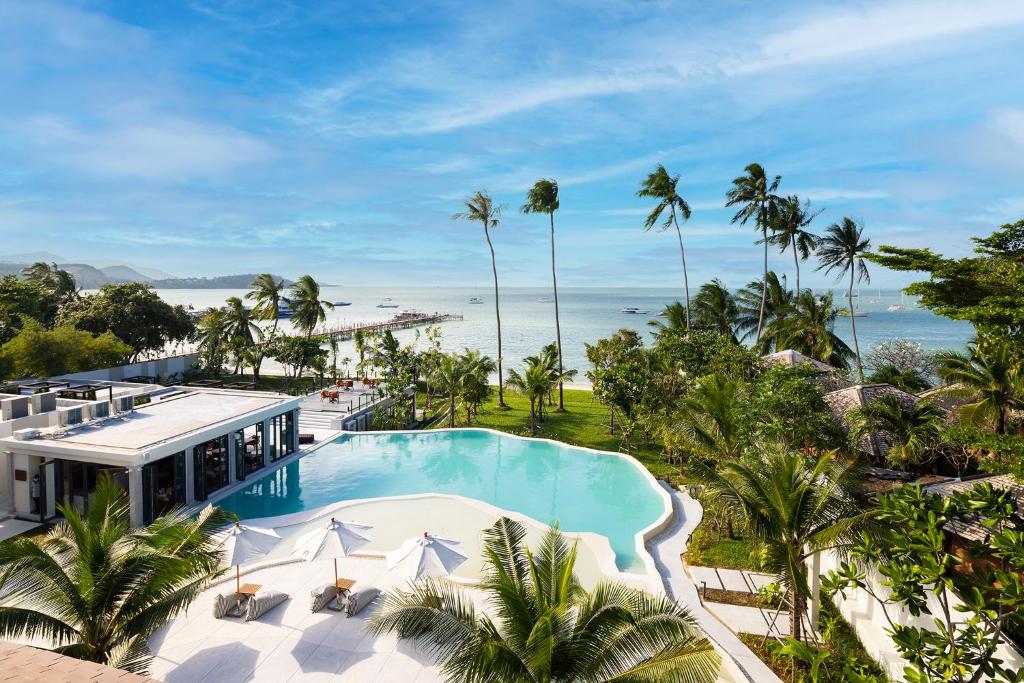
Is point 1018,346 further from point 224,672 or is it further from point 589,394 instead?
point 589,394

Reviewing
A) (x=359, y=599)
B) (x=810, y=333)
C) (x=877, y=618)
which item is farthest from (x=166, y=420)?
(x=810, y=333)

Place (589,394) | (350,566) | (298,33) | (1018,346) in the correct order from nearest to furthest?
(1018,346) → (350,566) → (298,33) → (589,394)

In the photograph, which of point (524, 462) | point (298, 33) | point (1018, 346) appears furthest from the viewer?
point (524, 462)

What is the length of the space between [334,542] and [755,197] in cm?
2791

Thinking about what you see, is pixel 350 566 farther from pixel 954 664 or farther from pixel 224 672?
pixel 954 664

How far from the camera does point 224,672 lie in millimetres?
8125

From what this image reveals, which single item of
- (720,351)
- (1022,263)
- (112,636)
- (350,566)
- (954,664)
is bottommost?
(350,566)

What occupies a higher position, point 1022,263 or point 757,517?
point 1022,263

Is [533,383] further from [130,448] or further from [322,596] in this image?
[322,596]

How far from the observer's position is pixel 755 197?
3000 cm

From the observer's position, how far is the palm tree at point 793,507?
7910 millimetres

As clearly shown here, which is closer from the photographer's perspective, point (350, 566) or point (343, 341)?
point (350, 566)

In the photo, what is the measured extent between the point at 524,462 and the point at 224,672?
13.2m

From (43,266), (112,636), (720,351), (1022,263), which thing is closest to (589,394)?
(720,351)
